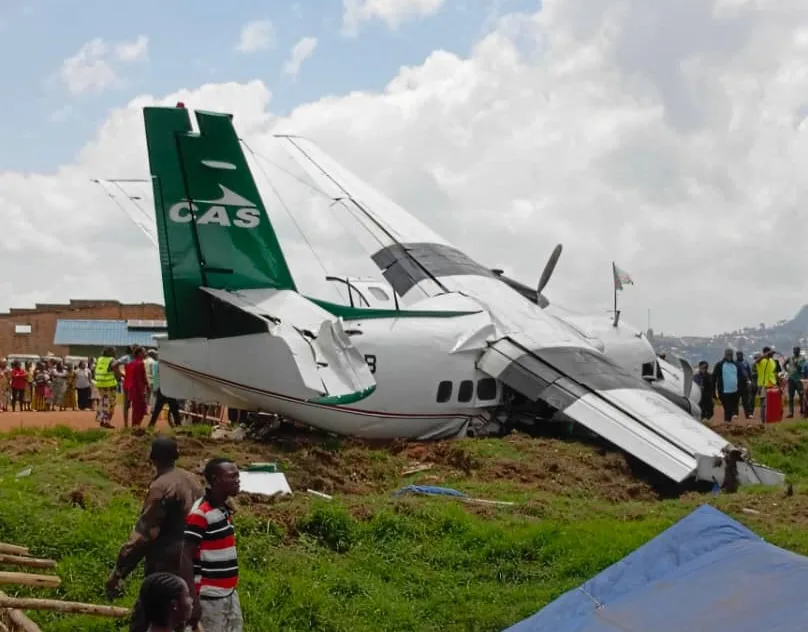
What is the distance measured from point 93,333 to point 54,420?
155 feet

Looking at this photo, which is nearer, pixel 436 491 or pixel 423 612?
pixel 423 612

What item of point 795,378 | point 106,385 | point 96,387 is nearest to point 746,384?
point 795,378

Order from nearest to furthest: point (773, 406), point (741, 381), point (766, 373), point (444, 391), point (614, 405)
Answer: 1. point (614, 405)
2. point (444, 391)
3. point (741, 381)
4. point (773, 406)
5. point (766, 373)

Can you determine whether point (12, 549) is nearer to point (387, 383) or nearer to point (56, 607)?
point (56, 607)

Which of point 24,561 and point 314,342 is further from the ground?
point 314,342

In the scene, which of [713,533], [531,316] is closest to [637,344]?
[531,316]

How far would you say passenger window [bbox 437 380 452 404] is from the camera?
18.1 metres

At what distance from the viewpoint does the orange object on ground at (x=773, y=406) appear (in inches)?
978

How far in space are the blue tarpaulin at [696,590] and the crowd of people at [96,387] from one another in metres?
14.6

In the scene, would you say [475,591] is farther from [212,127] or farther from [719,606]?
[212,127]

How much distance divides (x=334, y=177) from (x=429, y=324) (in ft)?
30.7

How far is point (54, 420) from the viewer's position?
24.2 metres

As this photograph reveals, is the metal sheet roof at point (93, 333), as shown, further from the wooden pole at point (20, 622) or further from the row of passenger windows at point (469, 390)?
the wooden pole at point (20, 622)

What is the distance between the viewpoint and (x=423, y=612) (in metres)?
9.41
